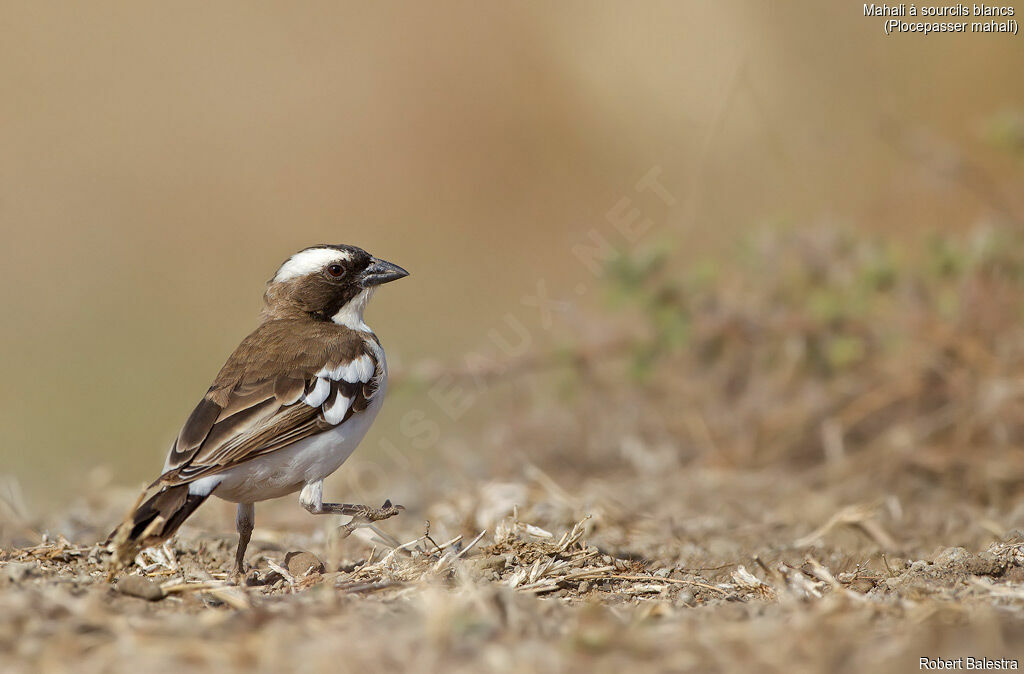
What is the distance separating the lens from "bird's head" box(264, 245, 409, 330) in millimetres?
6215

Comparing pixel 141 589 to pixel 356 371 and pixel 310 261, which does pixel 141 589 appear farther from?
pixel 310 261

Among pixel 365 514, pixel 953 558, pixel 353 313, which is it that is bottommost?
pixel 953 558

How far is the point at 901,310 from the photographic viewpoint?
24.7 feet

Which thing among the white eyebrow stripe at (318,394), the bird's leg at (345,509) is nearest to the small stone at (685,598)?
the bird's leg at (345,509)

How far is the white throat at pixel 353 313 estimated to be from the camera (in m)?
6.24

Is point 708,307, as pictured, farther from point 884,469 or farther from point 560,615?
point 560,615

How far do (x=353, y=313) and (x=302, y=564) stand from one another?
5.67 feet

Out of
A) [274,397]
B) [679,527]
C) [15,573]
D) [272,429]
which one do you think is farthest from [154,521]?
[679,527]

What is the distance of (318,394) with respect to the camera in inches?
207

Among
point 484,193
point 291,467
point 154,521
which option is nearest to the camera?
point 154,521

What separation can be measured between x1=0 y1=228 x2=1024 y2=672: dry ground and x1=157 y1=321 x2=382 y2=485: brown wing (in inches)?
20.1

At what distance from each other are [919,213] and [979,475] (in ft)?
6.67

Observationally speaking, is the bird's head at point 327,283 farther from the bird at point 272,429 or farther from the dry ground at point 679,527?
the dry ground at point 679,527

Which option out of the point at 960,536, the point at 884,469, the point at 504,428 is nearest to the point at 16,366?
the point at 504,428
